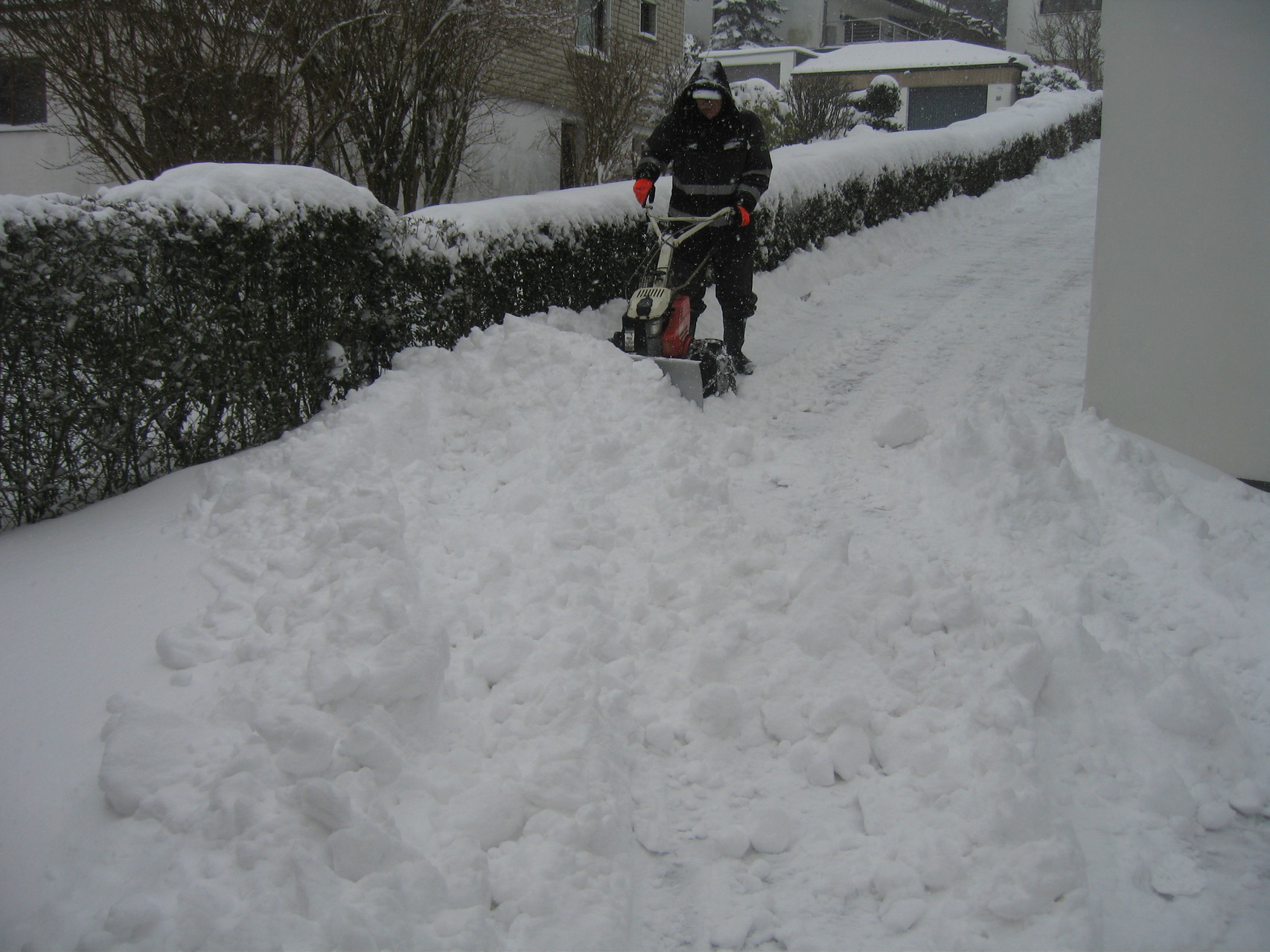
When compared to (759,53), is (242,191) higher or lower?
lower

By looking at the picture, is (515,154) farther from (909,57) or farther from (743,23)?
(743,23)

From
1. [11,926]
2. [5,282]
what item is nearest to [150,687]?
[11,926]

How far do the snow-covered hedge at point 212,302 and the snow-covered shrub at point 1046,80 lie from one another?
26353 mm

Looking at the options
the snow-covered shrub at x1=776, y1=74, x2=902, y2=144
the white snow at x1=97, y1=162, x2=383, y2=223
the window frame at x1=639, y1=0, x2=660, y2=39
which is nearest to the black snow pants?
the white snow at x1=97, y1=162, x2=383, y2=223

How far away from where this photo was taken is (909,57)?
33438mm

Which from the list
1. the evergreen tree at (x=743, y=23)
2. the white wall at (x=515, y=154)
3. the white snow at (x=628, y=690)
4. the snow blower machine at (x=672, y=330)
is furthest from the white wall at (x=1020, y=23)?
the white snow at (x=628, y=690)

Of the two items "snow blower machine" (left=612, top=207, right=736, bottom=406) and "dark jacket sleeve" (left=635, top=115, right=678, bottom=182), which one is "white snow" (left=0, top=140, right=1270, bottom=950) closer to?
"snow blower machine" (left=612, top=207, right=736, bottom=406)

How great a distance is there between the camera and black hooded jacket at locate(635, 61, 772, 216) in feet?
21.2

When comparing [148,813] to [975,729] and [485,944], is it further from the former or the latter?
[975,729]

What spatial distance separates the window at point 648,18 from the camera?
62.9ft

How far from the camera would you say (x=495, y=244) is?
6.14 metres

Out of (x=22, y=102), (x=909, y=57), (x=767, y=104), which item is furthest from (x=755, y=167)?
(x=909, y=57)

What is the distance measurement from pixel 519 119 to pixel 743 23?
29144mm

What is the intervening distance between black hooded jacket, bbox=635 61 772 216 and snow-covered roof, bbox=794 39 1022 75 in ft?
Result: 86.4
